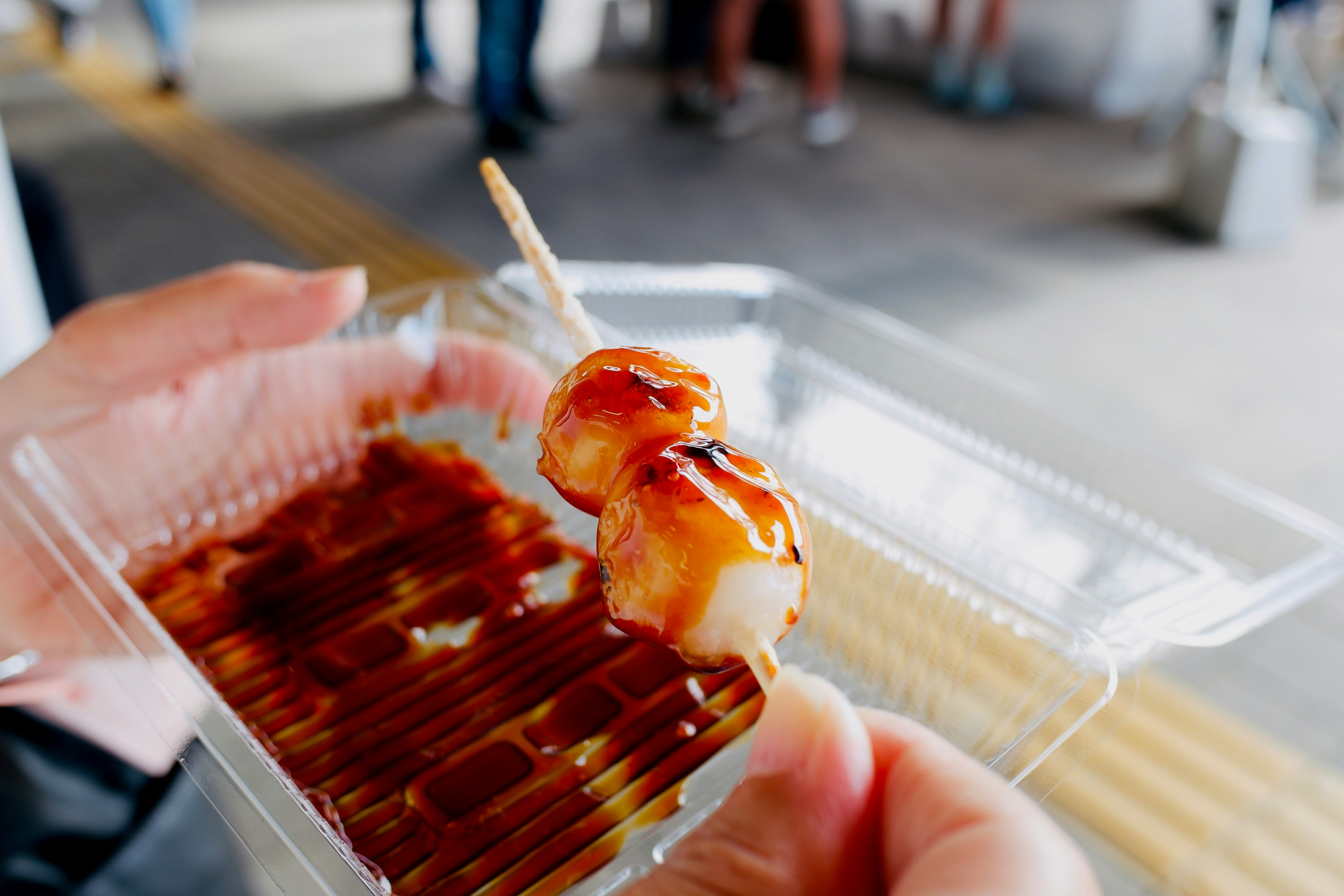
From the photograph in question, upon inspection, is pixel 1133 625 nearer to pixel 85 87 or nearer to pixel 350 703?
pixel 350 703

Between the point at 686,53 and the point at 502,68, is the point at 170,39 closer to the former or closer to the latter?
the point at 502,68

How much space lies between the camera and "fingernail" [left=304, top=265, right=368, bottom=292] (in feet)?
3.22

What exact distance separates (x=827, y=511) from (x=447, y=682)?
1.21 feet

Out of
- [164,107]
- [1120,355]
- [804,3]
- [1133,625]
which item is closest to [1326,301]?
[1120,355]

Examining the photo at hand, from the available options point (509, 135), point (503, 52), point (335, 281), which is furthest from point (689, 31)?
point (335, 281)

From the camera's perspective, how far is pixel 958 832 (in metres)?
0.51

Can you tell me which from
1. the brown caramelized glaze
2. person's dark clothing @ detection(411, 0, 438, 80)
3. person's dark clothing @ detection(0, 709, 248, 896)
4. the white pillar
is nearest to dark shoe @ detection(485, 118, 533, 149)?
person's dark clothing @ detection(411, 0, 438, 80)

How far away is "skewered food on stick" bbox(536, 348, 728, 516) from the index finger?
24 cm

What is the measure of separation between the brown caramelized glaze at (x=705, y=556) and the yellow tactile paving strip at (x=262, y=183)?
204 cm

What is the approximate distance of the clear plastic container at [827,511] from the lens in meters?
0.72

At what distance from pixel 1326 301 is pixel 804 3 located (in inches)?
93.7

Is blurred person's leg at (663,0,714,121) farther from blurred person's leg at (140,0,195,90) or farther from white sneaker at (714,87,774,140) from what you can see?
blurred person's leg at (140,0,195,90)

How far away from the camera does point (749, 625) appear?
1.85ft

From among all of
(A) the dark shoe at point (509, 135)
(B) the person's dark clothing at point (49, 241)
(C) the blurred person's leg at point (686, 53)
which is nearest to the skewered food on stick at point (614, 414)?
(B) the person's dark clothing at point (49, 241)
